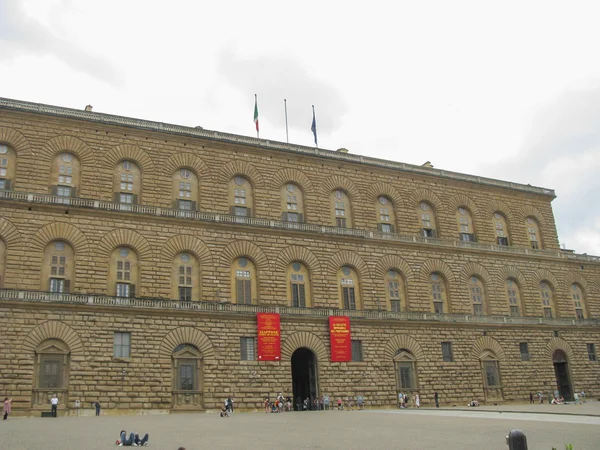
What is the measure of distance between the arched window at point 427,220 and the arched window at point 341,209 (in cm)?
549

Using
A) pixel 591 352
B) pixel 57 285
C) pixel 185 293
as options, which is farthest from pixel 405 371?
pixel 57 285

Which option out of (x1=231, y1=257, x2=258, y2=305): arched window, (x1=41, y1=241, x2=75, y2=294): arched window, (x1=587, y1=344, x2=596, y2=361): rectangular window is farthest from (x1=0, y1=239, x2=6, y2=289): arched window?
(x1=587, y1=344, x2=596, y2=361): rectangular window

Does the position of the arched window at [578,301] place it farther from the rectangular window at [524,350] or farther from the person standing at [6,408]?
the person standing at [6,408]

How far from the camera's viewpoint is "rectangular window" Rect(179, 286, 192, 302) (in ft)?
107

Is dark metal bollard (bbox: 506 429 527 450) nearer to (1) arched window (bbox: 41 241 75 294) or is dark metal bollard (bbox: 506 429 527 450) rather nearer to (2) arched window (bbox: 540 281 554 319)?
(1) arched window (bbox: 41 241 75 294)

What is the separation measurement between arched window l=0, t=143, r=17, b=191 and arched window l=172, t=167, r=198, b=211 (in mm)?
8313

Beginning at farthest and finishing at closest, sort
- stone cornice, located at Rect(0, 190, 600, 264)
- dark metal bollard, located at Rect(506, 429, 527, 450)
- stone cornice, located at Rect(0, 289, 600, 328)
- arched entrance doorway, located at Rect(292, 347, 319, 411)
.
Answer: arched entrance doorway, located at Rect(292, 347, 319, 411) → stone cornice, located at Rect(0, 190, 600, 264) → stone cornice, located at Rect(0, 289, 600, 328) → dark metal bollard, located at Rect(506, 429, 527, 450)

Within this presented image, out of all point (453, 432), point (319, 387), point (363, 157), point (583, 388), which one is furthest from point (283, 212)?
point (583, 388)

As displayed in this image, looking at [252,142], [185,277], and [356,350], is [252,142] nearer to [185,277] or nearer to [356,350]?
[185,277]

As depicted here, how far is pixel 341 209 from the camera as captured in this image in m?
39.2

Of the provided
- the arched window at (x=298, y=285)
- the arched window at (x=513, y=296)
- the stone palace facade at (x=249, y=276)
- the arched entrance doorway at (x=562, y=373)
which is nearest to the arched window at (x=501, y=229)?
the stone palace facade at (x=249, y=276)

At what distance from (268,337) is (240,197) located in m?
8.68

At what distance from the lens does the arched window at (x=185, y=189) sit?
34.7 metres

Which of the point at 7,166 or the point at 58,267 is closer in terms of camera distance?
the point at 58,267
